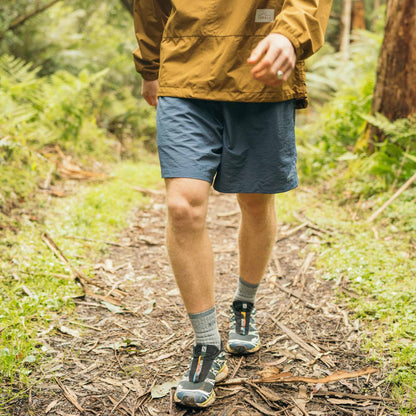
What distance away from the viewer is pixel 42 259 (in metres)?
3.01

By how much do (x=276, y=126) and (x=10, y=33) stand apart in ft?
21.8

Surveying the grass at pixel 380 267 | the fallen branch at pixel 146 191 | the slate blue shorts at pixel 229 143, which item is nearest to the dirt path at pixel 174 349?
the grass at pixel 380 267

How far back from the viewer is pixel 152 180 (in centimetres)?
584

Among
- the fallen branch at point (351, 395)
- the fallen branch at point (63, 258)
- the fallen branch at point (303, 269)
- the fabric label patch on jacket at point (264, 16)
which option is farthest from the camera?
the fallen branch at point (303, 269)

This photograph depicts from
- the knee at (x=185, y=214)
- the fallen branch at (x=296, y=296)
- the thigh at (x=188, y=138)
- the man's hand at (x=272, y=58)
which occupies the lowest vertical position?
the fallen branch at (x=296, y=296)

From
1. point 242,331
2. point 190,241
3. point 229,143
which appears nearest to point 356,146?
point 242,331

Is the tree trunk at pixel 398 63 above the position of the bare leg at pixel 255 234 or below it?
above

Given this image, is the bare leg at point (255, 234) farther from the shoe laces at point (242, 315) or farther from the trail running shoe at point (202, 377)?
the trail running shoe at point (202, 377)

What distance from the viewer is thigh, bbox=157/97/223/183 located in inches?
69.5

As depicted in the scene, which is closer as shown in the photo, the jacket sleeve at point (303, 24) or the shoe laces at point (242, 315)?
the jacket sleeve at point (303, 24)

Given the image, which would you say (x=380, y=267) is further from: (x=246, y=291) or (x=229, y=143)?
(x=229, y=143)

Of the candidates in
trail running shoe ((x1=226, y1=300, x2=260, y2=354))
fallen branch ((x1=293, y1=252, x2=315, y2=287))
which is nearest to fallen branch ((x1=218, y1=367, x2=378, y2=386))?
trail running shoe ((x1=226, y1=300, x2=260, y2=354))

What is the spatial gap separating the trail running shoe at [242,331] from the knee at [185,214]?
0.78 m

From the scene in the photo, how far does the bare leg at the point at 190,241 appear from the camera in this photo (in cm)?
175
